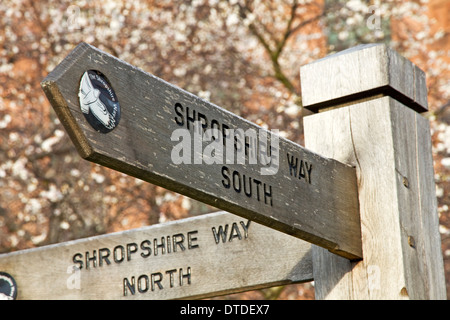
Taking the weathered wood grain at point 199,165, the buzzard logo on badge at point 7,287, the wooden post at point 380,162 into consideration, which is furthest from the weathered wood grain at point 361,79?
the buzzard logo on badge at point 7,287

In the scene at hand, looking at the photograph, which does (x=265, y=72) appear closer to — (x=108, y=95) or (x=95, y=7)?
(x=95, y=7)

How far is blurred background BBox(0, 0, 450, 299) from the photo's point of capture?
27.0 feet

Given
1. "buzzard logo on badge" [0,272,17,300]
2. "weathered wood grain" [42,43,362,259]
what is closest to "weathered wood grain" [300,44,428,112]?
"weathered wood grain" [42,43,362,259]

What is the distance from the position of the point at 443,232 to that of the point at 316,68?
5.62 m

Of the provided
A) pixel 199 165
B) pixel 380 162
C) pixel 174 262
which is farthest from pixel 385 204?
pixel 174 262

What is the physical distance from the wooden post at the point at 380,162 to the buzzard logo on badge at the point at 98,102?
939 millimetres

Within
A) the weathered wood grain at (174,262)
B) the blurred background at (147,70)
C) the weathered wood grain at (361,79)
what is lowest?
the weathered wood grain at (174,262)

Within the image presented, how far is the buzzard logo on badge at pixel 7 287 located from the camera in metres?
3.15

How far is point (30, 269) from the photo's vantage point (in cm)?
311

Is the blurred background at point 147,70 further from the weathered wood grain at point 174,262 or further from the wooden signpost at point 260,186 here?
the wooden signpost at point 260,186

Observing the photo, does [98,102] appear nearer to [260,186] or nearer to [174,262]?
[260,186]

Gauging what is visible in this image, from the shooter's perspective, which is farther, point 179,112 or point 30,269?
point 30,269

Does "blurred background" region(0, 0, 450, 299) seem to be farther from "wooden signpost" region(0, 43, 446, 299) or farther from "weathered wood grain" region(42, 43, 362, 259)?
"weathered wood grain" region(42, 43, 362, 259)
